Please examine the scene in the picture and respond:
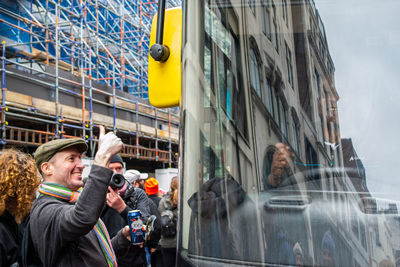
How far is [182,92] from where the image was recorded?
1.60 metres

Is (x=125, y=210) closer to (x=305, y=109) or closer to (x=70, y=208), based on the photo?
(x=70, y=208)

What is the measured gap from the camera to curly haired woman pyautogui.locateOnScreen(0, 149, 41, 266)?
2.06m

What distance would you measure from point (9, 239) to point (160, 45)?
1281 mm

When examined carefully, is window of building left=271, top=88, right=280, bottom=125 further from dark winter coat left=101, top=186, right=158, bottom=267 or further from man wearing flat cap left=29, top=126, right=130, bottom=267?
dark winter coat left=101, top=186, right=158, bottom=267

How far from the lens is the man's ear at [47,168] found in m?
1.89

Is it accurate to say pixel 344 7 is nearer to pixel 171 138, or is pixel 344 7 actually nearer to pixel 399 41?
pixel 399 41

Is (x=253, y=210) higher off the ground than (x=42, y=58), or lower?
lower

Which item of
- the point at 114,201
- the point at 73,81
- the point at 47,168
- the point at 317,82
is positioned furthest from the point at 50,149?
the point at 73,81

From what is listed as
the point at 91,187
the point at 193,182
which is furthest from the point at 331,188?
the point at 91,187

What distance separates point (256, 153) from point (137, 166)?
12884mm

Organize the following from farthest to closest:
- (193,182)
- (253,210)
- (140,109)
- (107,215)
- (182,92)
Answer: (140,109) < (107,215) < (182,92) < (193,182) < (253,210)

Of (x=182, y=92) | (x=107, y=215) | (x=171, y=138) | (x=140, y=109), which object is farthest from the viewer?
(x=171, y=138)

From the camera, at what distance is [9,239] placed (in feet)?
6.83

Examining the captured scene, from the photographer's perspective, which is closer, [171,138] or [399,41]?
[399,41]
